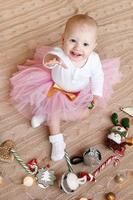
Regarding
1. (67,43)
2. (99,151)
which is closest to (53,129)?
(99,151)

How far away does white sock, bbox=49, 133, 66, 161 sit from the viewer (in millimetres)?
1240

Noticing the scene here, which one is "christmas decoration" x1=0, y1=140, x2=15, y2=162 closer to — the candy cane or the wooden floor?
the wooden floor

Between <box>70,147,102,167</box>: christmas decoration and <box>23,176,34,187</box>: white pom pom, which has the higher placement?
<box>70,147,102,167</box>: christmas decoration

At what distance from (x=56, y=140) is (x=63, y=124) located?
0.08 meters

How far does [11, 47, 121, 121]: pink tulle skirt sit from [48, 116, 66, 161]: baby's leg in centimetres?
2

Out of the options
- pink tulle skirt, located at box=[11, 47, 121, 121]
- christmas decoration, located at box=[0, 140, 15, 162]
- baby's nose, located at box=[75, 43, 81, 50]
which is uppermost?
baby's nose, located at box=[75, 43, 81, 50]

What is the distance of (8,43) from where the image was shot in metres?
1.44

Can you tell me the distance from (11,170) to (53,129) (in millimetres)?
184

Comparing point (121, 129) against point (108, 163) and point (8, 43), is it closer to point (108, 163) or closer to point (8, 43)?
point (108, 163)

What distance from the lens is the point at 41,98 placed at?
1269 millimetres

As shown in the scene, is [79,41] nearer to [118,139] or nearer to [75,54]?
[75,54]

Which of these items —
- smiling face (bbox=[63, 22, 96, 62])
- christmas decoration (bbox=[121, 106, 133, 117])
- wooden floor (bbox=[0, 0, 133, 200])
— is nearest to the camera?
smiling face (bbox=[63, 22, 96, 62])

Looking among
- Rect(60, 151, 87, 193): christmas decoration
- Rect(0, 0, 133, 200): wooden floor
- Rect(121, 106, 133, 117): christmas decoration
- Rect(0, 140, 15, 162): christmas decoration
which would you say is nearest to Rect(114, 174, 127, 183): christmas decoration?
Rect(0, 0, 133, 200): wooden floor

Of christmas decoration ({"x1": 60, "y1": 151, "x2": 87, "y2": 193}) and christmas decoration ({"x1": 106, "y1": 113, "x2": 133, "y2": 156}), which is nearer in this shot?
christmas decoration ({"x1": 60, "y1": 151, "x2": 87, "y2": 193})
